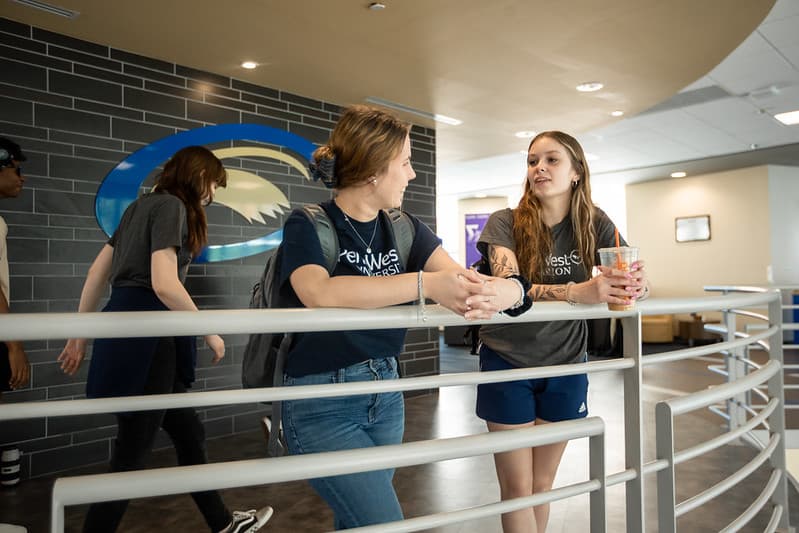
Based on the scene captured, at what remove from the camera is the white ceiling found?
5.04 meters

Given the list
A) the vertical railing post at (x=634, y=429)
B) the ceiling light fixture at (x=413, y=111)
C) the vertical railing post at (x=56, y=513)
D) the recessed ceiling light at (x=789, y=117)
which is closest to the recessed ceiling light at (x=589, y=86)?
the ceiling light fixture at (x=413, y=111)

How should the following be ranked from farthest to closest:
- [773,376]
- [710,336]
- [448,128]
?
[710,336] → [448,128] → [773,376]

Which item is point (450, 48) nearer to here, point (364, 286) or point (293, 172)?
point (293, 172)

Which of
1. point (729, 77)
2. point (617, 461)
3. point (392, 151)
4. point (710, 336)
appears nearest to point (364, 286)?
point (392, 151)

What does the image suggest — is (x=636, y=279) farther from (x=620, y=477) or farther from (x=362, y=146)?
(x=362, y=146)

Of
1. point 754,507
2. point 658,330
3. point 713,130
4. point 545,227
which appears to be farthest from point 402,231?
point 658,330

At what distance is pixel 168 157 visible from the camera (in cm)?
433

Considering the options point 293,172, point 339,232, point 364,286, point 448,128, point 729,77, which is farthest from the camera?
point 448,128

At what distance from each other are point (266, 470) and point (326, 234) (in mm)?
568

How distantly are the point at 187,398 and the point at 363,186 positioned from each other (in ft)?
2.26

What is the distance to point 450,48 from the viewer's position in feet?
13.8

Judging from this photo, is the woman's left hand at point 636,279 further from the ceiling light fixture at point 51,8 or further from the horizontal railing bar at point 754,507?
the ceiling light fixture at point 51,8

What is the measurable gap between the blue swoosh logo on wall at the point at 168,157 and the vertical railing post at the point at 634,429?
3.48m

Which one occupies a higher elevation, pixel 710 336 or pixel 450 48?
pixel 450 48
